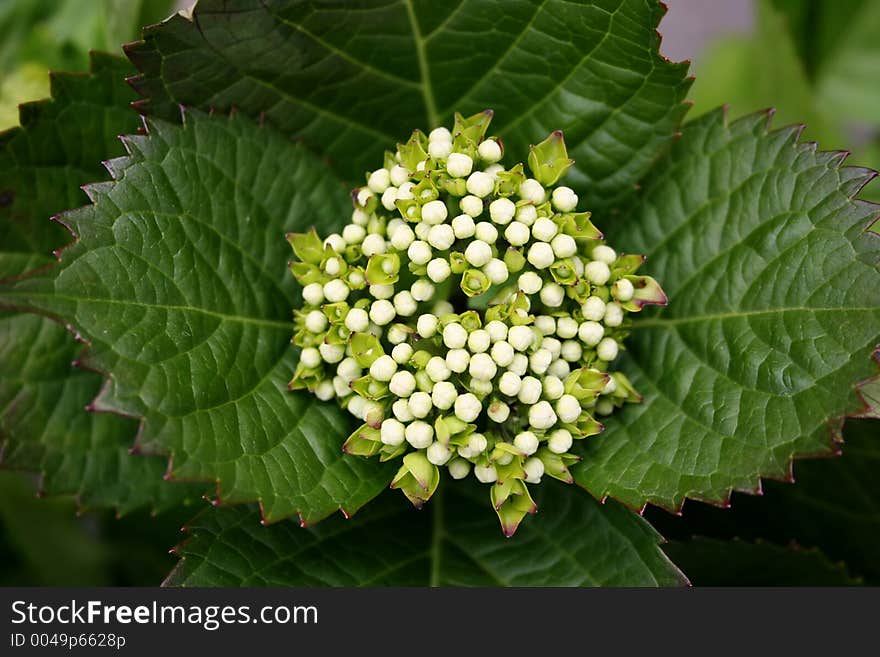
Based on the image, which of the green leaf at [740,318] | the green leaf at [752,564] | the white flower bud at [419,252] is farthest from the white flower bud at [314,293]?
the green leaf at [752,564]

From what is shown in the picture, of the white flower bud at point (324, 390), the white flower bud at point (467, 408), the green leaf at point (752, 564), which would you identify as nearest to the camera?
the white flower bud at point (467, 408)

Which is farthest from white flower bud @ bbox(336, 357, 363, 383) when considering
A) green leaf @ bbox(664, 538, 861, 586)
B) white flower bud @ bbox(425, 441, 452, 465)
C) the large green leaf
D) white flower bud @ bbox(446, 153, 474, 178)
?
green leaf @ bbox(664, 538, 861, 586)

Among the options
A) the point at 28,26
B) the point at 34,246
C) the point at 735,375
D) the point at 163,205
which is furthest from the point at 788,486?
the point at 28,26

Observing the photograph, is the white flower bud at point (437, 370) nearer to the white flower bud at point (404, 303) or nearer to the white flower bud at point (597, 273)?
the white flower bud at point (404, 303)

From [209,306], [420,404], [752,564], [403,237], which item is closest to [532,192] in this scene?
[403,237]

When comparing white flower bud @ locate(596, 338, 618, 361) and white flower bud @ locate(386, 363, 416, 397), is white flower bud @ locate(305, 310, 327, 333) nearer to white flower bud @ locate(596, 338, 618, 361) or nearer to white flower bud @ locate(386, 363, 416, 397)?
white flower bud @ locate(386, 363, 416, 397)

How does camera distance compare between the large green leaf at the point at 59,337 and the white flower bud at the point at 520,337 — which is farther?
the large green leaf at the point at 59,337

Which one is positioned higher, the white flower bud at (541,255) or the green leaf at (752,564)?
the white flower bud at (541,255)
